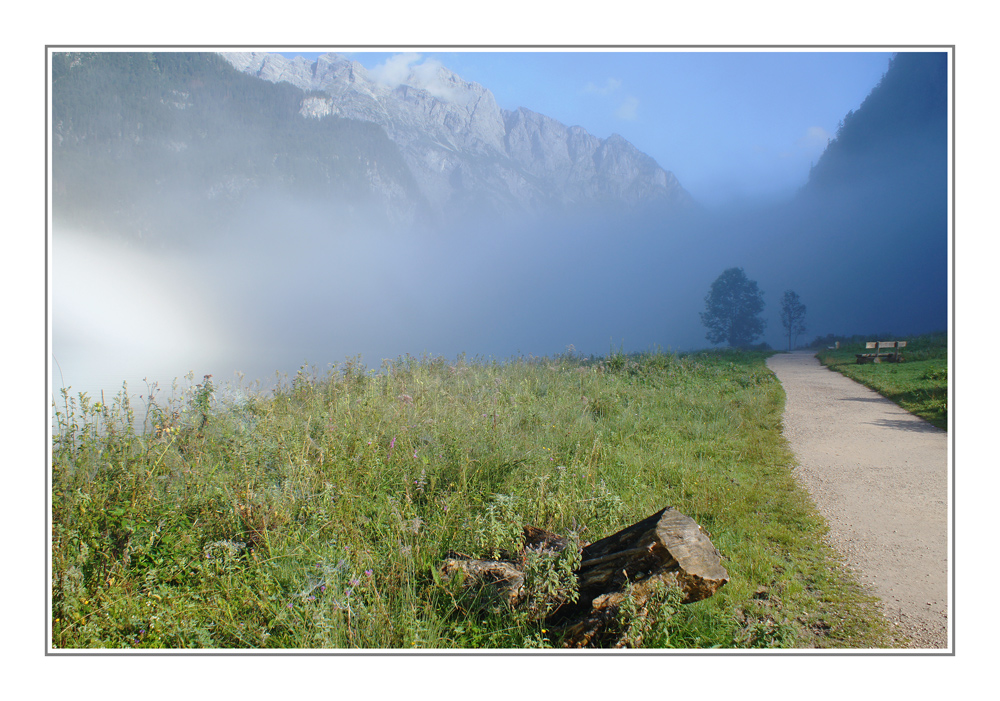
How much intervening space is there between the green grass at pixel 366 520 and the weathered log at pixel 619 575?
105 mm

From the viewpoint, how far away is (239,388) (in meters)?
5.19

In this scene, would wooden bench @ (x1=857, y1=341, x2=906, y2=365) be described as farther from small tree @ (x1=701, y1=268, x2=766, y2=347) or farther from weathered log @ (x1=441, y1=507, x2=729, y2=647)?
small tree @ (x1=701, y1=268, x2=766, y2=347)

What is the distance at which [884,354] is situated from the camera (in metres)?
13.9

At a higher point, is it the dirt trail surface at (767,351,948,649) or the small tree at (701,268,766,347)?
the small tree at (701,268,766,347)

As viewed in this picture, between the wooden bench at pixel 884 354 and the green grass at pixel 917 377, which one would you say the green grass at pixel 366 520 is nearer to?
the green grass at pixel 917 377

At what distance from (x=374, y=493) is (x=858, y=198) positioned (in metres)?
47.2

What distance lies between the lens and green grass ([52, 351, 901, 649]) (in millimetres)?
2375

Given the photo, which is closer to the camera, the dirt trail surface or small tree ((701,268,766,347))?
the dirt trail surface

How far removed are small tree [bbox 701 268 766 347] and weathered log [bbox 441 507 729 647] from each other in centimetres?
4280

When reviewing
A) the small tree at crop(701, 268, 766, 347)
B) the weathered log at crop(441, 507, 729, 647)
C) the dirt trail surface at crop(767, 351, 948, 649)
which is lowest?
the dirt trail surface at crop(767, 351, 948, 649)

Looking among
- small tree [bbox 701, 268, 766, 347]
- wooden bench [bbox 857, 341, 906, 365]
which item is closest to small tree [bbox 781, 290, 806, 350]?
small tree [bbox 701, 268, 766, 347]

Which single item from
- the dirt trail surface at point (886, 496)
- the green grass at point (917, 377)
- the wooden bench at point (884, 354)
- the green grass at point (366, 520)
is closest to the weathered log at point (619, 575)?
the green grass at point (366, 520)

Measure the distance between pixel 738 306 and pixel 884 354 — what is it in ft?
95.7
